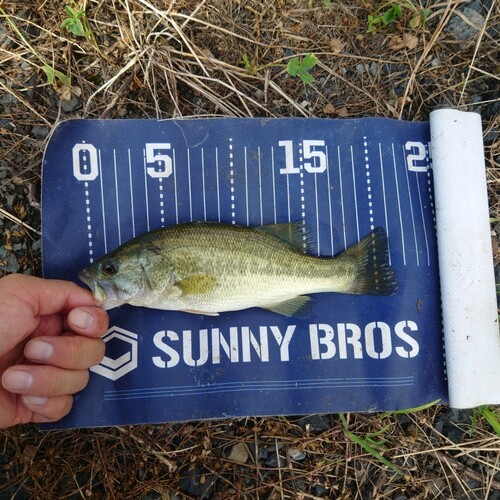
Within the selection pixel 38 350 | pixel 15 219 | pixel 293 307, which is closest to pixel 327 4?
pixel 293 307

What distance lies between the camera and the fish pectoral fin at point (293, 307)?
10.2ft

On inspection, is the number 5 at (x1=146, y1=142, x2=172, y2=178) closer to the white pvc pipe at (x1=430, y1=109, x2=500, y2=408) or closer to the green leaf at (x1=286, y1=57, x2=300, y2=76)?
the green leaf at (x1=286, y1=57, x2=300, y2=76)

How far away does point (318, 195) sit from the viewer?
332 cm

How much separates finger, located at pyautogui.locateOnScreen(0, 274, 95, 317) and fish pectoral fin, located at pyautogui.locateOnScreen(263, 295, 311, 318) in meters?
1.24

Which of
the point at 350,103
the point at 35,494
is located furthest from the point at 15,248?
the point at 350,103

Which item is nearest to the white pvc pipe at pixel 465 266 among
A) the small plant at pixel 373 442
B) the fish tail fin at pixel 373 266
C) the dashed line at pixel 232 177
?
the fish tail fin at pixel 373 266

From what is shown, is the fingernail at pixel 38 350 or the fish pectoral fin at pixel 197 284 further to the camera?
the fish pectoral fin at pixel 197 284

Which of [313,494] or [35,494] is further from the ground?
[35,494]

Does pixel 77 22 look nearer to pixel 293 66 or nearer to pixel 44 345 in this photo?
pixel 293 66

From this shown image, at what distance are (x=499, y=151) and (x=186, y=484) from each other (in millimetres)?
3486

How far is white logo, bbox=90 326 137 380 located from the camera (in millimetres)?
3094

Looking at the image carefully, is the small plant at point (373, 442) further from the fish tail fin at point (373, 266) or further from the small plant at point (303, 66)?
the small plant at point (303, 66)

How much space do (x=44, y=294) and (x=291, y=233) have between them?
5.51 feet

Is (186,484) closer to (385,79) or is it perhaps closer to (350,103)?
(350,103)
